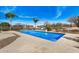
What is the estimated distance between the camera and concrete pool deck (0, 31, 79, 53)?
1.87 metres

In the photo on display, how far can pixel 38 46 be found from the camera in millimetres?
1887

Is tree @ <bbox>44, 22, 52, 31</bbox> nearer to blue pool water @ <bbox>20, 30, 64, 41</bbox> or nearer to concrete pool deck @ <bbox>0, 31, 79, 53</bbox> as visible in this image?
blue pool water @ <bbox>20, 30, 64, 41</bbox>

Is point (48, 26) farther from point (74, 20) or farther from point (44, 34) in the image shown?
point (74, 20)

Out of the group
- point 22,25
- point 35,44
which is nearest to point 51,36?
point 35,44

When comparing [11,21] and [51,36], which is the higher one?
[11,21]

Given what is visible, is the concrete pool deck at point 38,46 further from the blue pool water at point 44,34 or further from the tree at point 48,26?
the tree at point 48,26

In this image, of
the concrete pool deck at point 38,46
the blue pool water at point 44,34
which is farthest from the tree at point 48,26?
the concrete pool deck at point 38,46

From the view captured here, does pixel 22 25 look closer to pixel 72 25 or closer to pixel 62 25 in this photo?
pixel 62 25

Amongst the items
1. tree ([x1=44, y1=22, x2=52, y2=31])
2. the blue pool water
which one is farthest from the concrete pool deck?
tree ([x1=44, y1=22, x2=52, y2=31])

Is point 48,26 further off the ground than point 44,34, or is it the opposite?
point 48,26

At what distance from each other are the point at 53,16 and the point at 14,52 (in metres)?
0.66

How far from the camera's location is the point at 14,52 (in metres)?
1.87

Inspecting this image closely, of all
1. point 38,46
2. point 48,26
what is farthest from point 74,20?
point 38,46
